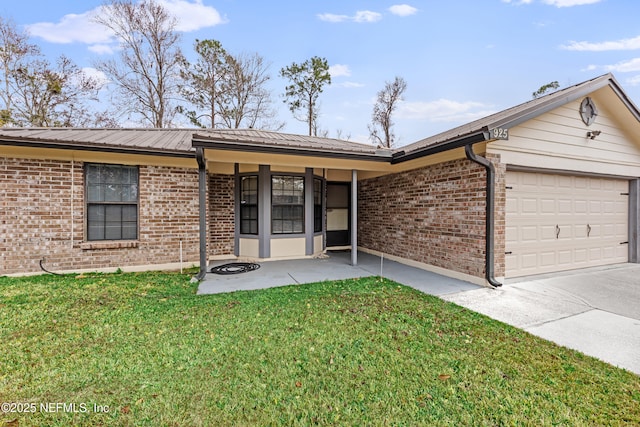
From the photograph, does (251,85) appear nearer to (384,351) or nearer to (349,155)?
(349,155)

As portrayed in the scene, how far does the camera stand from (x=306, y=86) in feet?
61.1

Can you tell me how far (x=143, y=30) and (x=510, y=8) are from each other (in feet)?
55.5

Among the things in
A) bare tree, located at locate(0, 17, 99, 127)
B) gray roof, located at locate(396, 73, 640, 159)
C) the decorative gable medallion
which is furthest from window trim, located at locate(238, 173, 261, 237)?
bare tree, located at locate(0, 17, 99, 127)

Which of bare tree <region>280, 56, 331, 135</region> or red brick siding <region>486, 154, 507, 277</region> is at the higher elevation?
bare tree <region>280, 56, 331, 135</region>

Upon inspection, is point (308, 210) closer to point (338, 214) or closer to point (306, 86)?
point (338, 214)

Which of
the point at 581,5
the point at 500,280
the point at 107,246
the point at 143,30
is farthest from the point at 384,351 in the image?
→ the point at 143,30

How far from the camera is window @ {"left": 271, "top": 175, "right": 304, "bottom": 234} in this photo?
7336 millimetres

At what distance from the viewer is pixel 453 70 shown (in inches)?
423

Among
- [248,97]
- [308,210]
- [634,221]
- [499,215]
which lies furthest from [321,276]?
[248,97]

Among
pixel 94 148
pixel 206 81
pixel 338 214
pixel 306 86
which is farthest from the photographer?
pixel 306 86

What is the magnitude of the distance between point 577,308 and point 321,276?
410cm

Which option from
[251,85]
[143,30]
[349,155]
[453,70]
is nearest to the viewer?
[349,155]

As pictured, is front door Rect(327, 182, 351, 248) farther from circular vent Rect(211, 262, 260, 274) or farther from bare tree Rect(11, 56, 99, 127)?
bare tree Rect(11, 56, 99, 127)

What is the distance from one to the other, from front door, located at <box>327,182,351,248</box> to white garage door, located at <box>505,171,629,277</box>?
16.3 ft
